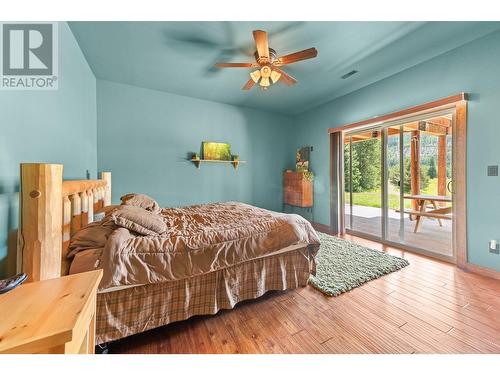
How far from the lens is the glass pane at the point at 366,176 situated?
3494 mm

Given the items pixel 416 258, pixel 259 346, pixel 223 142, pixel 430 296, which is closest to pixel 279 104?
pixel 223 142

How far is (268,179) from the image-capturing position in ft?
15.6

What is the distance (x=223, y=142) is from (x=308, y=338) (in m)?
3.58

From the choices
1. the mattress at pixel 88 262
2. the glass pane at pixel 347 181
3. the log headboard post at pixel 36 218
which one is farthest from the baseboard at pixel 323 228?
the log headboard post at pixel 36 218

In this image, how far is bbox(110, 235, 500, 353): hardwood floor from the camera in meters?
1.33

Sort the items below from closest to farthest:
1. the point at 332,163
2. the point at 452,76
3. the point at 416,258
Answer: the point at 452,76
the point at 416,258
the point at 332,163

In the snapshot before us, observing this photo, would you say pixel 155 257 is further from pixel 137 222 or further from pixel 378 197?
pixel 378 197

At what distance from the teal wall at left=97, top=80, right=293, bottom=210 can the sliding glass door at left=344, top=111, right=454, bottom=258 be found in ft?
5.77

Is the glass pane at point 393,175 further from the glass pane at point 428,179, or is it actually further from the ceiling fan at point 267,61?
the ceiling fan at point 267,61

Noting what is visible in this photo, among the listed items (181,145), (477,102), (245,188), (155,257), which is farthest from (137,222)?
(477,102)

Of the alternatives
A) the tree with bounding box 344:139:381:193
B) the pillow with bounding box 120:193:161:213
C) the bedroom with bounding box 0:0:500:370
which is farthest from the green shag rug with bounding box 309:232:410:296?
the pillow with bounding box 120:193:161:213

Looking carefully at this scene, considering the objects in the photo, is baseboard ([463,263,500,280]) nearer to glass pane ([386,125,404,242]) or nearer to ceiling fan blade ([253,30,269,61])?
glass pane ([386,125,404,242])

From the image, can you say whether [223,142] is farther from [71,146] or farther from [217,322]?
[217,322]

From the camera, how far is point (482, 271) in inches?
88.3
